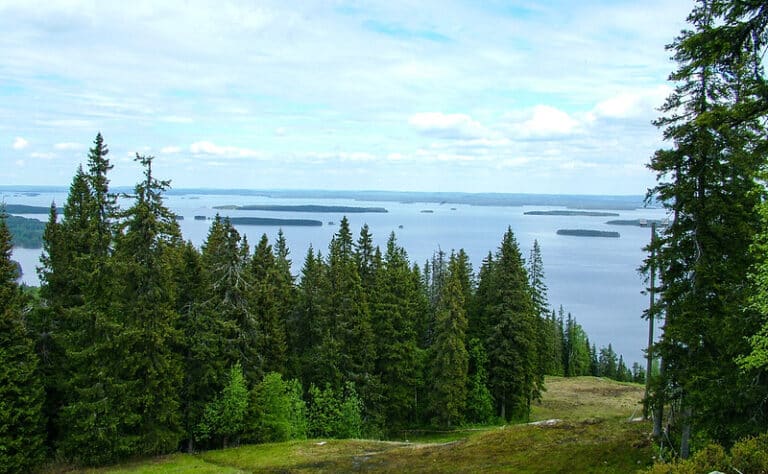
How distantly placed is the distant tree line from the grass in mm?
2496

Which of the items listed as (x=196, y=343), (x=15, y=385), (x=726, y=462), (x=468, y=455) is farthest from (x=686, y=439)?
(x=15, y=385)

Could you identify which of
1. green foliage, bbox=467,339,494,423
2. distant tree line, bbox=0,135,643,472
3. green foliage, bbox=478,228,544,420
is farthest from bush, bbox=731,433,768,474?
green foliage, bbox=467,339,494,423

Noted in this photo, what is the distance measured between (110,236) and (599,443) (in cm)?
2323

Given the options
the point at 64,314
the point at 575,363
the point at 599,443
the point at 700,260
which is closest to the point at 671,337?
the point at 700,260

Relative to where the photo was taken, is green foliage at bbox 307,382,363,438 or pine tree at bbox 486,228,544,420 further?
pine tree at bbox 486,228,544,420

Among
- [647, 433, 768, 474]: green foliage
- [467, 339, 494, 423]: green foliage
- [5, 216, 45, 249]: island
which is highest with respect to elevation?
[647, 433, 768, 474]: green foliage

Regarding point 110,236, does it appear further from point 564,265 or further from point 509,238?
point 564,265

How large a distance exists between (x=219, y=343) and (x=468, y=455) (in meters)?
15.2

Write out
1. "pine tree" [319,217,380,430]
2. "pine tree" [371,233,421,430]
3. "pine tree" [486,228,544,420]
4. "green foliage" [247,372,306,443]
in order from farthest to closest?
1. "pine tree" [486,228,544,420]
2. "pine tree" [371,233,421,430]
3. "pine tree" [319,217,380,430]
4. "green foliage" [247,372,306,443]

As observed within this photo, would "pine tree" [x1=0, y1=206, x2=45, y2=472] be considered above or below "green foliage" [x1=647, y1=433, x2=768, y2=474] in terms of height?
below

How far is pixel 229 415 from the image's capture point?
31.2m

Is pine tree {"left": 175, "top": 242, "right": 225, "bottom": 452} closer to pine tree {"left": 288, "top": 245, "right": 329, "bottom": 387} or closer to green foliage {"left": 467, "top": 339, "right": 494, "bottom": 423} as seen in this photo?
pine tree {"left": 288, "top": 245, "right": 329, "bottom": 387}

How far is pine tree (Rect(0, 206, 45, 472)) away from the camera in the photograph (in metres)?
24.7

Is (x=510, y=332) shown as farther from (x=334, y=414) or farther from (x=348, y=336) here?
(x=334, y=414)
